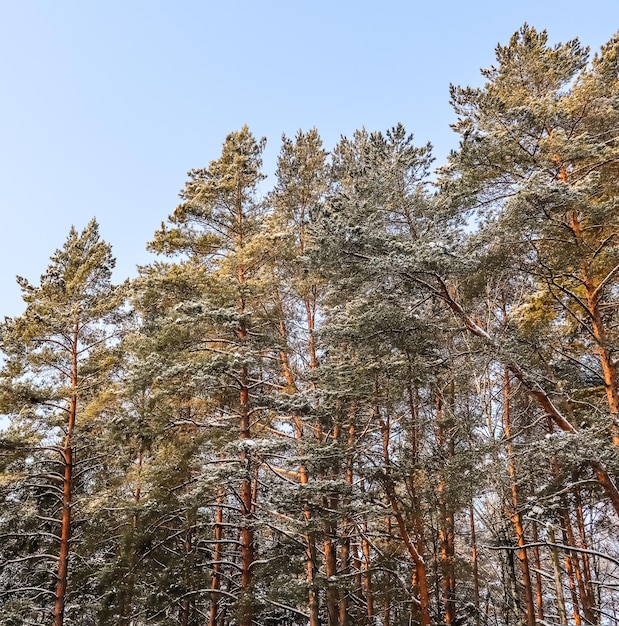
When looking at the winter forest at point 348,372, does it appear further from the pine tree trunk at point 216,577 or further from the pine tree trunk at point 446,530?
the pine tree trunk at point 216,577

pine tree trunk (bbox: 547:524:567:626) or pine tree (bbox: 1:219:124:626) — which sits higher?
pine tree (bbox: 1:219:124:626)

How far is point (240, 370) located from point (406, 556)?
566cm

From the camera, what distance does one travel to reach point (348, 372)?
8047 millimetres

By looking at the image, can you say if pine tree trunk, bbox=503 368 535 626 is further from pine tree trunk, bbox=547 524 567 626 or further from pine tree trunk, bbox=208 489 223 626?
pine tree trunk, bbox=208 489 223 626

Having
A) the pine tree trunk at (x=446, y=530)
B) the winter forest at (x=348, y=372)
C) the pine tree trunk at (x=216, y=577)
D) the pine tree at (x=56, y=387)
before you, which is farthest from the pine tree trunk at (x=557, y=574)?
the pine tree at (x=56, y=387)

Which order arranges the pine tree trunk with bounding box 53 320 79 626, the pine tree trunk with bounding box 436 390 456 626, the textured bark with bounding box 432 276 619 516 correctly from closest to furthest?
the textured bark with bounding box 432 276 619 516, the pine tree trunk with bounding box 53 320 79 626, the pine tree trunk with bounding box 436 390 456 626

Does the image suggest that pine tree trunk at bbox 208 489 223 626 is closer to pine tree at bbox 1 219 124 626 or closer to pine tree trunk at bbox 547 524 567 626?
pine tree at bbox 1 219 124 626

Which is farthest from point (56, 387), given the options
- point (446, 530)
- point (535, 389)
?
point (535, 389)

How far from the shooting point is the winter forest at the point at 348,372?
21.6 ft

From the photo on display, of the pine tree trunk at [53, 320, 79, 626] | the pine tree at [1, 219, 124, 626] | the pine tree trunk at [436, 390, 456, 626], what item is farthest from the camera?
the pine tree at [1, 219, 124, 626]

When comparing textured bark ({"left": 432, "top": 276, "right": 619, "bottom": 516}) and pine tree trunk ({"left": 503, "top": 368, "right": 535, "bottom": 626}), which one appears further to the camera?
pine tree trunk ({"left": 503, "top": 368, "right": 535, "bottom": 626})

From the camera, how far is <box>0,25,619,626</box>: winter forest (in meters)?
6.57

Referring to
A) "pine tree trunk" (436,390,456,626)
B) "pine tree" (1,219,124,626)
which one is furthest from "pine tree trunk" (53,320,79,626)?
"pine tree trunk" (436,390,456,626)

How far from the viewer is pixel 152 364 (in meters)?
7.70
